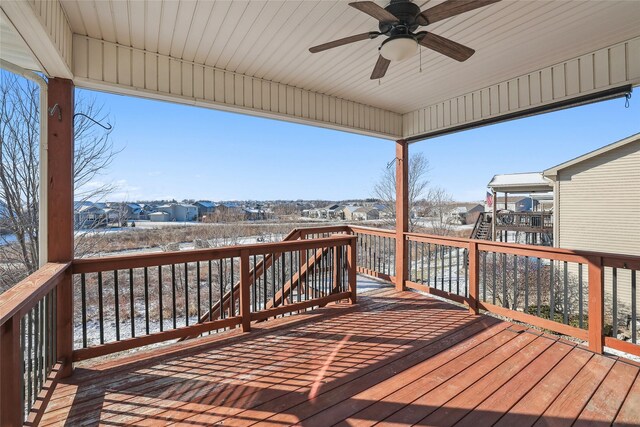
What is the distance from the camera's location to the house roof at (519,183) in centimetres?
1103

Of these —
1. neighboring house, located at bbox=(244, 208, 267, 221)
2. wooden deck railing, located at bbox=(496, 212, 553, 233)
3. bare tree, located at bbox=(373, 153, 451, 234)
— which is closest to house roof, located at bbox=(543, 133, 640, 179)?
wooden deck railing, located at bbox=(496, 212, 553, 233)

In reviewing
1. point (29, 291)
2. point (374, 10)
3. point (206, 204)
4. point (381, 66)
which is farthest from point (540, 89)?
point (206, 204)

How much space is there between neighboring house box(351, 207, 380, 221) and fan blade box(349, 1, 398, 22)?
13.6m

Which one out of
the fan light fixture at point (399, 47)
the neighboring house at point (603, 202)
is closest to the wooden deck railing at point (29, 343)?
the fan light fixture at point (399, 47)

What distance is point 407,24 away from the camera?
2.08 meters

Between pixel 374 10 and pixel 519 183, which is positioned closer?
pixel 374 10

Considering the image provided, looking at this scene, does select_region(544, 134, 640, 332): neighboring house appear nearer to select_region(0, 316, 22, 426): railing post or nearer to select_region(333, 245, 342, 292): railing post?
select_region(333, 245, 342, 292): railing post

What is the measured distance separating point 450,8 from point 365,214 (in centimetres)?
1447

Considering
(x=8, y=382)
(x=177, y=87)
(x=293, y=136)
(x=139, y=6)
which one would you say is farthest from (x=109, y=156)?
(x=293, y=136)

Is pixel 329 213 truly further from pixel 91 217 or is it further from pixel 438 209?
pixel 91 217

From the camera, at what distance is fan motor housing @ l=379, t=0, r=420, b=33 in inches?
78.6

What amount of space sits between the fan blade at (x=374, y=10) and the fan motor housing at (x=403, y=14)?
49 millimetres

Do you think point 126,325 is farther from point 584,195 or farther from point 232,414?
point 584,195

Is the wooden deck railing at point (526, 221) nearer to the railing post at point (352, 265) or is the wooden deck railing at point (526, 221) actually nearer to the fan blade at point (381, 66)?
the railing post at point (352, 265)
